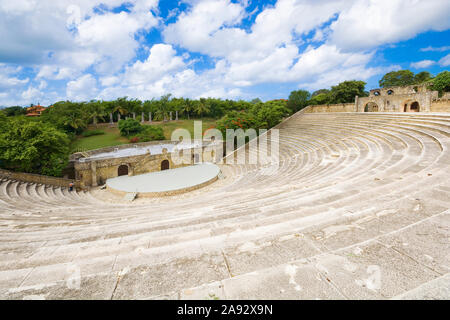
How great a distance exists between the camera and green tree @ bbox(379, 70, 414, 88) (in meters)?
40.1

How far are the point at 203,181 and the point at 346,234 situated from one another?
1419 cm

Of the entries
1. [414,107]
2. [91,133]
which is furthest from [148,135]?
[414,107]

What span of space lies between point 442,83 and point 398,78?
1973 cm

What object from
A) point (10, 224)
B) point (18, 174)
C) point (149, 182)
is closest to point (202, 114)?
point (149, 182)

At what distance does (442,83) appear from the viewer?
24.9 meters

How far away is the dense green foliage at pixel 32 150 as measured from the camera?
1416 centimetres

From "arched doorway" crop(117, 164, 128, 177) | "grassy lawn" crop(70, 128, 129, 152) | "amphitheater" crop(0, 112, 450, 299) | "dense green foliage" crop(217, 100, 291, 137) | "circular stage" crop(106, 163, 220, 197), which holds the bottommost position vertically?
"circular stage" crop(106, 163, 220, 197)

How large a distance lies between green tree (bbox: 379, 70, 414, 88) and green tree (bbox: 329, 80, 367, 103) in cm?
1560

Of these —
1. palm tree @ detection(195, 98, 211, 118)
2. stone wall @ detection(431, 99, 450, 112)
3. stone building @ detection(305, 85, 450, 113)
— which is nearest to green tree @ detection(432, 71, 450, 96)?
stone building @ detection(305, 85, 450, 113)

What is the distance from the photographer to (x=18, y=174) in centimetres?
1344

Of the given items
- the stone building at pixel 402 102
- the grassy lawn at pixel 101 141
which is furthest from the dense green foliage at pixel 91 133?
the stone building at pixel 402 102

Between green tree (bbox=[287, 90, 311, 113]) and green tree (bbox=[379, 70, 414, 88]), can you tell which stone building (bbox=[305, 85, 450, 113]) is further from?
green tree (bbox=[379, 70, 414, 88])

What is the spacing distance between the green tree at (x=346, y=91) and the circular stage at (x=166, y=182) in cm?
2444

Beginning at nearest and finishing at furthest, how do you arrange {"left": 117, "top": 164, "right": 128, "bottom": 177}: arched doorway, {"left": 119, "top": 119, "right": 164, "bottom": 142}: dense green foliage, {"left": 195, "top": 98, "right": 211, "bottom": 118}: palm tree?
{"left": 117, "top": 164, "right": 128, "bottom": 177}: arched doorway, {"left": 119, "top": 119, "right": 164, "bottom": 142}: dense green foliage, {"left": 195, "top": 98, "right": 211, "bottom": 118}: palm tree
